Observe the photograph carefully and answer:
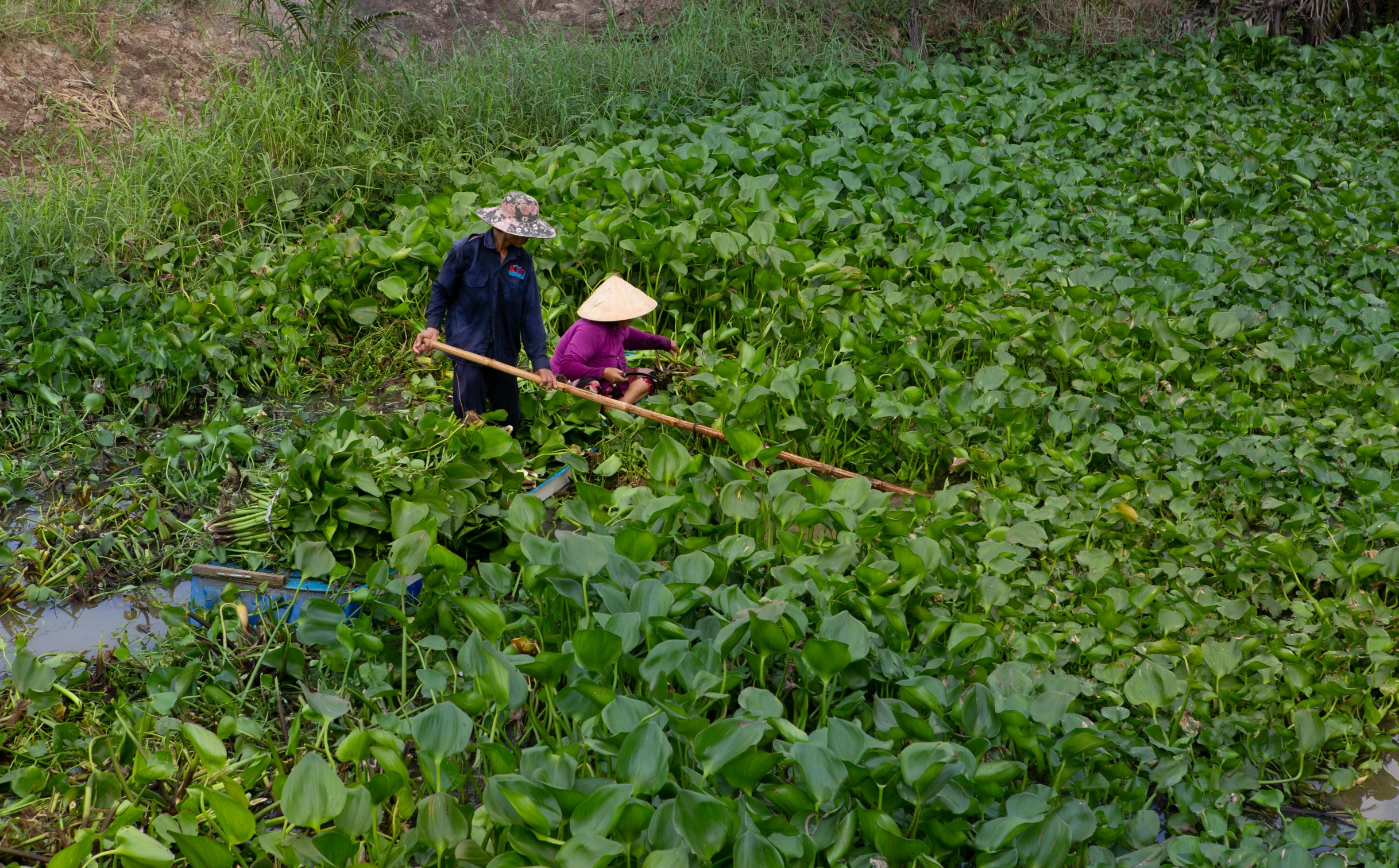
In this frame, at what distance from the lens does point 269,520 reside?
3.24 m

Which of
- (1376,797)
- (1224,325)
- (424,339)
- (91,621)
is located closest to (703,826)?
(1376,797)

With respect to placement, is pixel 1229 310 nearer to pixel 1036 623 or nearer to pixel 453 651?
pixel 1036 623

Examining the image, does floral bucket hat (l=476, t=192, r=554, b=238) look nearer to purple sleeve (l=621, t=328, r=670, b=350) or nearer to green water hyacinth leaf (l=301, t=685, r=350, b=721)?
purple sleeve (l=621, t=328, r=670, b=350)

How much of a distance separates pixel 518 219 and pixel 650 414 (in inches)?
34.0

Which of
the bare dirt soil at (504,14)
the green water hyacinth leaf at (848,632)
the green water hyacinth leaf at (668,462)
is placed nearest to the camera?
the green water hyacinth leaf at (848,632)

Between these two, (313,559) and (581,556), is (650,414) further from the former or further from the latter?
(313,559)

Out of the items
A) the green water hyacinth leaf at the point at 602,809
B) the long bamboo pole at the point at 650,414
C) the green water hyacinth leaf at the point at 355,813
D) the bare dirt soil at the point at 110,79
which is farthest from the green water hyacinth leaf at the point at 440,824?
the bare dirt soil at the point at 110,79

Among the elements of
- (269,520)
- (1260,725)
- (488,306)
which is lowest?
(1260,725)

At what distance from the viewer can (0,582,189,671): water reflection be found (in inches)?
127

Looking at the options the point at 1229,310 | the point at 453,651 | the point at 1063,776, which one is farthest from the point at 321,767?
the point at 1229,310

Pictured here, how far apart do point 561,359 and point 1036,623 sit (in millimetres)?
2110

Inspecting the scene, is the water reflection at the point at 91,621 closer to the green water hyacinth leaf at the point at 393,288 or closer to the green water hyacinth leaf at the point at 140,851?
the green water hyacinth leaf at the point at 140,851

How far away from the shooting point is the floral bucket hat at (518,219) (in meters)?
3.92

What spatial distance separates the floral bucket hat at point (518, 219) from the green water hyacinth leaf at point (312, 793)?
222 cm
